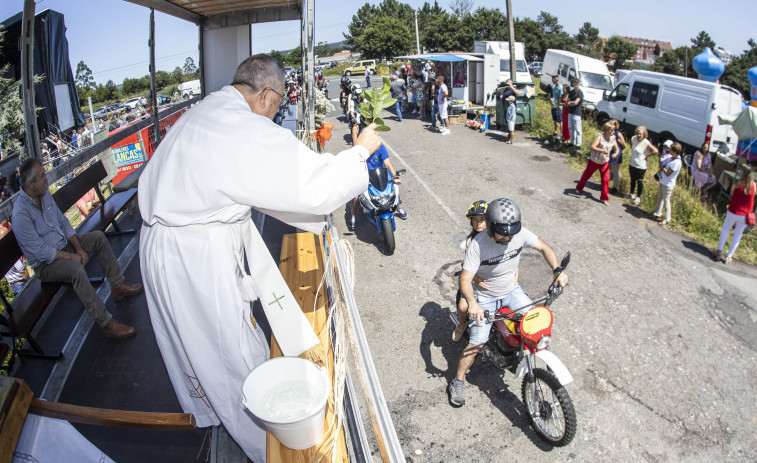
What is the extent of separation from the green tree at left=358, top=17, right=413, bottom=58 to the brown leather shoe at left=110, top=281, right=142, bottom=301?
6499cm

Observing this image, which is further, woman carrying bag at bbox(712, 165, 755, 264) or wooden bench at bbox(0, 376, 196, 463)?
woman carrying bag at bbox(712, 165, 755, 264)

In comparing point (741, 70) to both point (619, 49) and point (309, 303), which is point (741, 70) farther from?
point (309, 303)

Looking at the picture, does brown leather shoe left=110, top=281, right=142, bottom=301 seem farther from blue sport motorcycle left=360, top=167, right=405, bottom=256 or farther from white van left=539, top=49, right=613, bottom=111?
white van left=539, top=49, right=613, bottom=111

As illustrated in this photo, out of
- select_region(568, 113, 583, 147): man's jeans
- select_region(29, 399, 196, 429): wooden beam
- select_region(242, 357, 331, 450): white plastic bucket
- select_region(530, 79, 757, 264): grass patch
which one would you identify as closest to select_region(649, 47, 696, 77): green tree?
select_region(568, 113, 583, 147): man's jeans

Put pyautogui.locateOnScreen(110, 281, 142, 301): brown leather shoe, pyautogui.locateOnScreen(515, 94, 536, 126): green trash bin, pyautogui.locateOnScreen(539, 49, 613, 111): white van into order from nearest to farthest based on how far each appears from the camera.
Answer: pyautogui.locateOnScreen(110, 281, 142, 301): brown leather shoe < pyautogui.locateOnScreen(515, 94, 536, 126): green trash bin < pyautogui.locateOnScreen(539, 49, 613, 111): white van

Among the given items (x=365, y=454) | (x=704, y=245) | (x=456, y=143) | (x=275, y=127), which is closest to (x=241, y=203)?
(x=275, y=127)

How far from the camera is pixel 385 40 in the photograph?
63625mm

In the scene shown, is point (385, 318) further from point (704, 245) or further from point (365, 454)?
point (704, 245)

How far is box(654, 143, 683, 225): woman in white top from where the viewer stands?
23.1ft

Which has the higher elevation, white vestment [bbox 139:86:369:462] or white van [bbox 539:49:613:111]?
white van [bbox 539:49:613:111]

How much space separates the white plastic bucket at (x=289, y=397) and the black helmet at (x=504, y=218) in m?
2.09

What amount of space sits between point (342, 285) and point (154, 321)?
879mm

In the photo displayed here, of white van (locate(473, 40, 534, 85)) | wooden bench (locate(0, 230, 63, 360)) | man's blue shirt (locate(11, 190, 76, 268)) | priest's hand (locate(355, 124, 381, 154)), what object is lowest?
wooden bench (locate(0, 230, 63, 360))

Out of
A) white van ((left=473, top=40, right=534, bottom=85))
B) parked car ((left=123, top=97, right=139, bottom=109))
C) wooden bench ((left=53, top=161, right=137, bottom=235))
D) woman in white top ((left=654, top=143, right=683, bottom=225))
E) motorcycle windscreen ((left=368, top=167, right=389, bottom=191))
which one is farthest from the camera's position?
parked car ((left=123, top=97, right=139, bottom=109))
